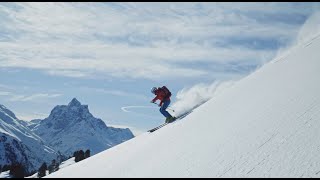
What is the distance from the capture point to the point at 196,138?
40.2 feet

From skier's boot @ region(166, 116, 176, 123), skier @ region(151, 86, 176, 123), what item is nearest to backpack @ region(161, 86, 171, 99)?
skier @ region(151, 86, 176, 123)

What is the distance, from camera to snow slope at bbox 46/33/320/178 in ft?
25.1

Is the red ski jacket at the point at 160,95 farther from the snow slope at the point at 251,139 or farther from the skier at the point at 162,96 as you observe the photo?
the snow slope at the point at 251,139

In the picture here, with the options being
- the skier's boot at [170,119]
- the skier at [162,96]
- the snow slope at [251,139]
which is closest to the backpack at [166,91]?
the skier at [162,96]

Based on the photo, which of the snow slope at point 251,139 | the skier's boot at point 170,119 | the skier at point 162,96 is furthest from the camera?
the skier at point 162,96

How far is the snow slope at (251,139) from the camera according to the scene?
7664 millimetres

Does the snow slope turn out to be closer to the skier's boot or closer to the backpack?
the skier's boot

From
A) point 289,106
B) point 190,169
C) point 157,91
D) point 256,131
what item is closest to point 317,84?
point 289,106

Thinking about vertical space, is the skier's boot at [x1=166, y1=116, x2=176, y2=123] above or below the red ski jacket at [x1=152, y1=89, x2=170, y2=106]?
below

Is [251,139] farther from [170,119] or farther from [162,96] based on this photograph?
[162,96]

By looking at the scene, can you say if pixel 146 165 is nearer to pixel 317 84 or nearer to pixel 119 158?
pixel 119 158

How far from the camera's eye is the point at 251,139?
951 cm

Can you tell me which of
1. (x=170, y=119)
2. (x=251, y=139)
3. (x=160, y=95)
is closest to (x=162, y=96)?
(x=160, y=95)

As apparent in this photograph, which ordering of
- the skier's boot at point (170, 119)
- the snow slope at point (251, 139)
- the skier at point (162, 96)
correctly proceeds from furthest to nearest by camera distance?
the skier at point (162, 96), the skier's boot at point (170, 119), the snow slope at point (251, 139)
